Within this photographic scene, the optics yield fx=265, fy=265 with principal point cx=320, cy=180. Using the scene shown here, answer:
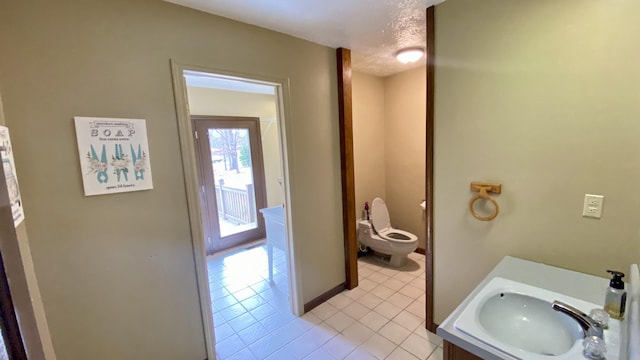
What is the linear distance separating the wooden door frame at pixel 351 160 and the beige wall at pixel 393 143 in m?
0.76

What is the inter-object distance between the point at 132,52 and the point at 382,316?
2.65 metres

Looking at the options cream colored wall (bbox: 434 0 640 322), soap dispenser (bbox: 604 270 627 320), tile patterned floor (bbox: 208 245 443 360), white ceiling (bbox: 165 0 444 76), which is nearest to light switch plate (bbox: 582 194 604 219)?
cream colored wall (bbox: 434 0 640 322)

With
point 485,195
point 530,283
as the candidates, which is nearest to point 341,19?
point 485,195

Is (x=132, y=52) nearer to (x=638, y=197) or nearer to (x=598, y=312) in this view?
(x=598, y=312)

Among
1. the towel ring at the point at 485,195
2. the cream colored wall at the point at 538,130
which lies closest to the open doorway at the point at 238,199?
the cream colored wall at the point at 538,130

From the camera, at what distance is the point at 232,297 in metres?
2.74

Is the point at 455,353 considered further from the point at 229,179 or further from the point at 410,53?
the point at 229,179

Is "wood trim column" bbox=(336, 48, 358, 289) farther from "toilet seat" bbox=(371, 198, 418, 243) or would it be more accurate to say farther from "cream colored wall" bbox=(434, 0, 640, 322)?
"cream colored wall" bbox=(434, 0, 640, 322)

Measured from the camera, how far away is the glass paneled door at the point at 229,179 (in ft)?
12.3

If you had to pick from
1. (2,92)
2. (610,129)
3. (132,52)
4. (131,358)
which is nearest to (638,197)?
(610,129)

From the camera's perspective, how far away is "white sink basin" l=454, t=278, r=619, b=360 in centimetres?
106

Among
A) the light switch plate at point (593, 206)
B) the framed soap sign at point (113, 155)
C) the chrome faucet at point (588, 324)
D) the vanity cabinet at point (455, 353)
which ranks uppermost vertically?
the framed soap sign at point (113, 155)

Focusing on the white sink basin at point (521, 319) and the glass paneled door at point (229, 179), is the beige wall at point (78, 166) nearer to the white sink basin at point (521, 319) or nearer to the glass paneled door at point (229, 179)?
the white sink basin at point (521, 319)

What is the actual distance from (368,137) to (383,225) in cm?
117
